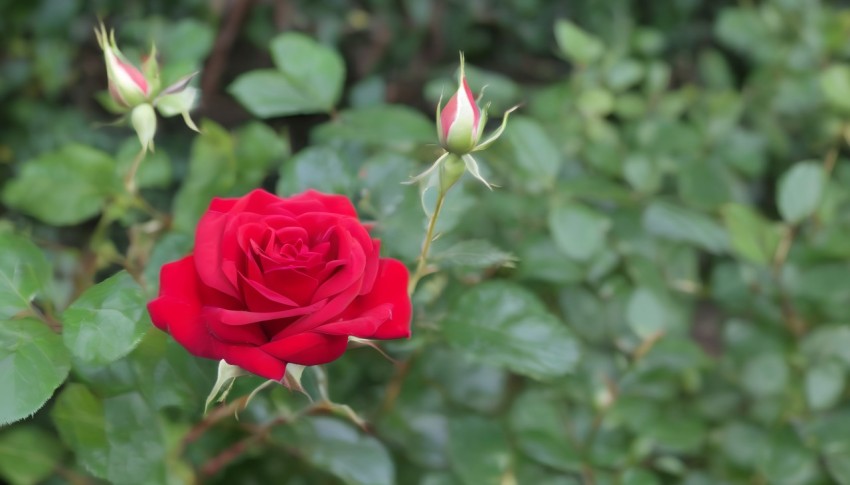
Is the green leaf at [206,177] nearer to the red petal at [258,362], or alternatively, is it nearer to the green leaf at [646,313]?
the red petal at [258,362]

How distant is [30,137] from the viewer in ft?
5.13

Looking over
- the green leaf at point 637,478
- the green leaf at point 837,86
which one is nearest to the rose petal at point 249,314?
the green leaf at point 637,478

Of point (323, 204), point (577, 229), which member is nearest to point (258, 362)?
point (323, 204)

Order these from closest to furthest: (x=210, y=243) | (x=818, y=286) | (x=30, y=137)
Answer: (x=210, y=243) → (x=818, y=286) → (x=30, y=137)

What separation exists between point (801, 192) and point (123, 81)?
2.77ft

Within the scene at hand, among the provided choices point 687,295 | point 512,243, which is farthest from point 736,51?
point 512,243

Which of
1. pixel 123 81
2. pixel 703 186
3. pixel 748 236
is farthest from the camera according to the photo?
pixel 703 186

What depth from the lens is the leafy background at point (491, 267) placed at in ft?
2.30

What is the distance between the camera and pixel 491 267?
951 mm

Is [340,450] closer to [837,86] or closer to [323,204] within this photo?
[323,204]

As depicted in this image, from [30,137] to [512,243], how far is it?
984 mm

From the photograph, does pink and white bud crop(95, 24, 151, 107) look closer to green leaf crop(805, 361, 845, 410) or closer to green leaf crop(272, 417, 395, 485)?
green leaf crop(272, 417, 395, 485)

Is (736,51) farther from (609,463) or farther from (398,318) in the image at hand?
(398,318)

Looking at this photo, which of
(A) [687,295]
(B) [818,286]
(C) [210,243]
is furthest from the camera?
(A) [687,295]
